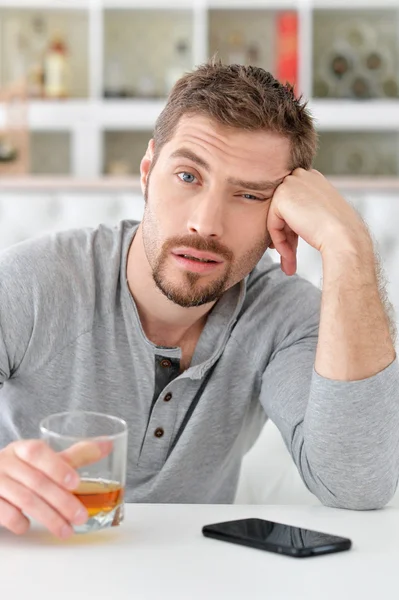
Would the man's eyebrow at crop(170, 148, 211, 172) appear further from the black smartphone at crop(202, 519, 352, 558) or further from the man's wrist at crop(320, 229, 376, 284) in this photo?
the black smartphone at crop(202, 519, 352, 558)

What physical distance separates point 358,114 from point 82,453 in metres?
3.89

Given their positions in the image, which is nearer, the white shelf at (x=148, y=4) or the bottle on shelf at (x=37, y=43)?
the white shelf at (x=148, y=4)

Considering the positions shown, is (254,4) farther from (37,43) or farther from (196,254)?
(196,254)

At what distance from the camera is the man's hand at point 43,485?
2.86ft

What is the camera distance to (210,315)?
152 cm

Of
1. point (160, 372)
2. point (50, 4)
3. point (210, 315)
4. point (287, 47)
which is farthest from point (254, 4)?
point (160, 372)

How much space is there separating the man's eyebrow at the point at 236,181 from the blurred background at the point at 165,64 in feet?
10.2

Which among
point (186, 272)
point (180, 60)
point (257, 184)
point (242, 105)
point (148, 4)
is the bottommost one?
point (186, 272)

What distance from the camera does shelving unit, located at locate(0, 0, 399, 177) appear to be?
14.9 ft

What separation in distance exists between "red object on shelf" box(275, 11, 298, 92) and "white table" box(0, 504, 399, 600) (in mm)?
3828

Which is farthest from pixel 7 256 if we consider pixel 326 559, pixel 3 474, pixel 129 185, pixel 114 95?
pixel 114 95

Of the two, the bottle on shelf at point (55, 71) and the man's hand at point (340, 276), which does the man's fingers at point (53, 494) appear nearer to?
the man's hand at point (340, 276)

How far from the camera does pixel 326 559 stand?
2.87ft

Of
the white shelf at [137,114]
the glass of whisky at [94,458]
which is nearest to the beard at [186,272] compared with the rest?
the glass of whisky at [94,458]
